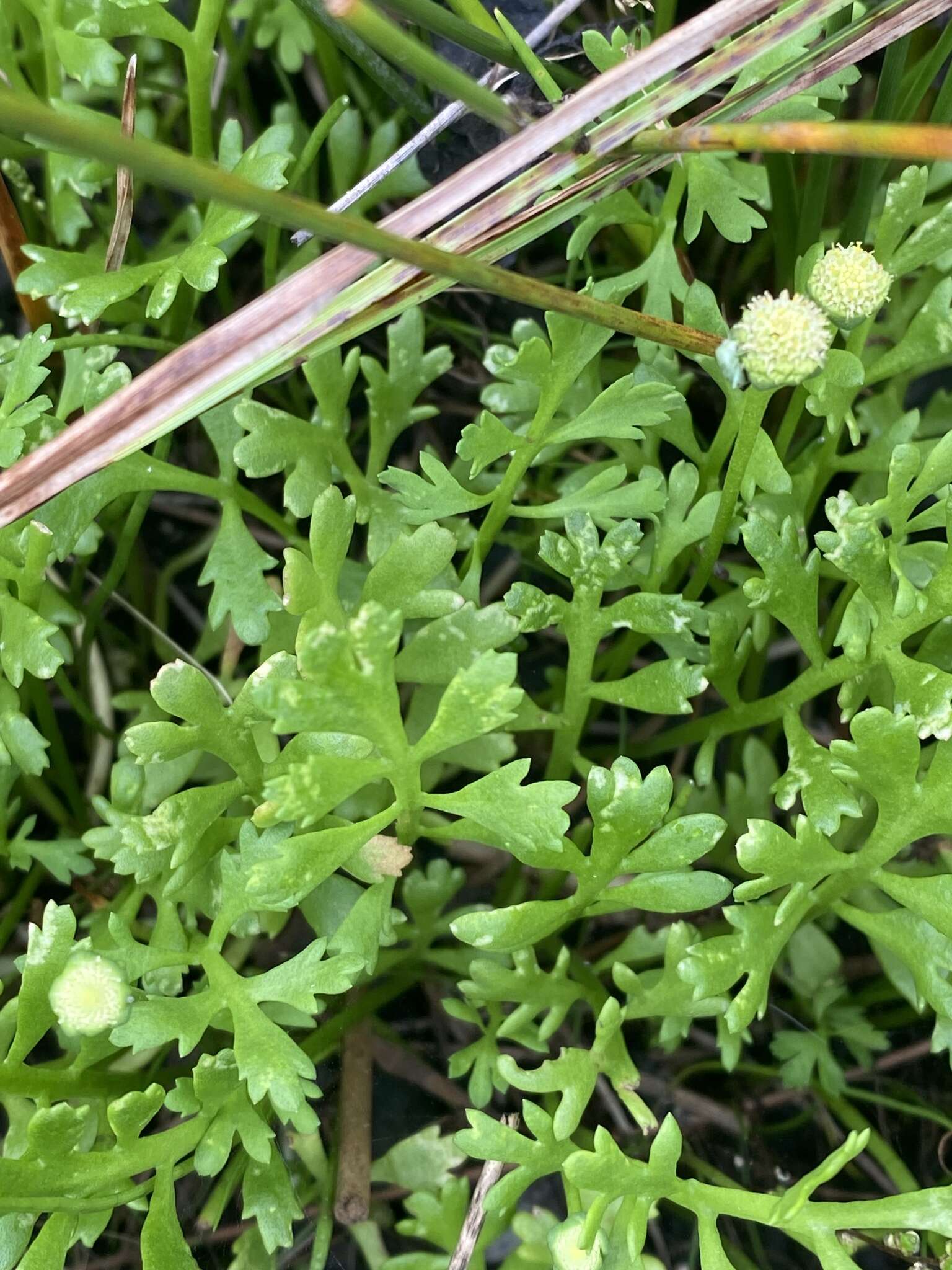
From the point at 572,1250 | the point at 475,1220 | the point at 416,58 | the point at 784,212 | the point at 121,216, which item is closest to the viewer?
the point at 416,58

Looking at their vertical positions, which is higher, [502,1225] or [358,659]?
[358,659]

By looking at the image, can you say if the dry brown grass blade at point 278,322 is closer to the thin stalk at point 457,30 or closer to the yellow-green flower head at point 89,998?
the thin stalk at point 457,30

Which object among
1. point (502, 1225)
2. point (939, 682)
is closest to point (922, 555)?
point (939, 682)

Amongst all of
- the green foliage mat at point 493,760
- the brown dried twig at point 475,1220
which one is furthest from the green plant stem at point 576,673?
the brown dried twig at point 475,1220

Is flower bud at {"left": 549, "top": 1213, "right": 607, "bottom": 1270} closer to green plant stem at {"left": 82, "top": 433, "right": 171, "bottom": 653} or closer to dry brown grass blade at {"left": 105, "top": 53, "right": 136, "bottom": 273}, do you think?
green plant stem at {"left": 82, "top": 433, "right": 171, "bottom": 653}

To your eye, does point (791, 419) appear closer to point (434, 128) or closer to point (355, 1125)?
point (434, 128)

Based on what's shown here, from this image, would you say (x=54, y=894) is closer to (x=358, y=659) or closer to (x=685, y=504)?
(x=358, y=659)

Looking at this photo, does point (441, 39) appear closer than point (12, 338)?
No

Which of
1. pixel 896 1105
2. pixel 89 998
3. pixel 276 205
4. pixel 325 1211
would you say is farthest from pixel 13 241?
pixel 896 1105
